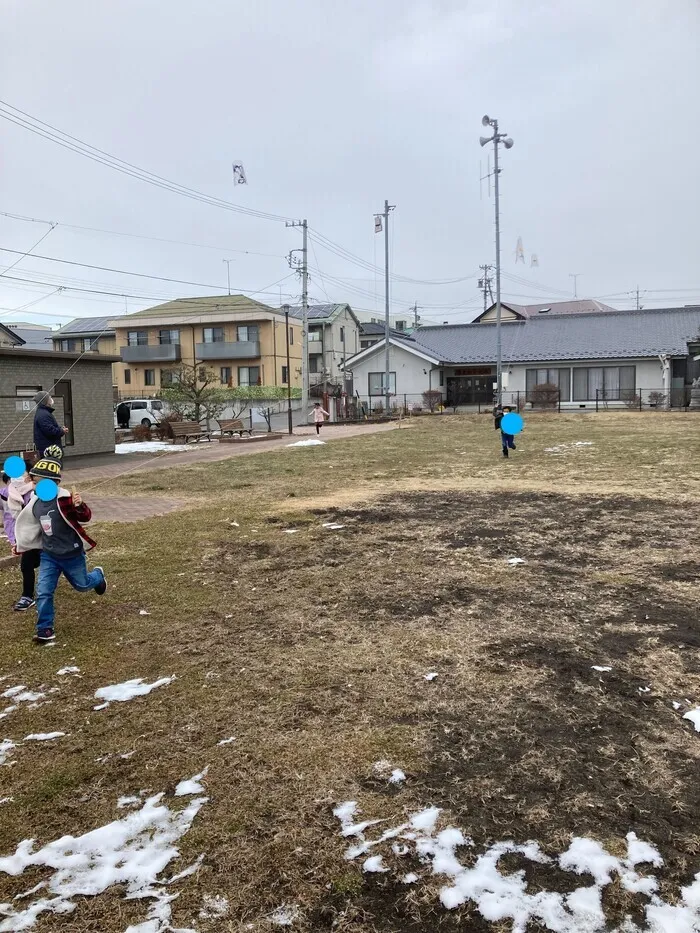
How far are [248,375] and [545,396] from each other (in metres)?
21.5

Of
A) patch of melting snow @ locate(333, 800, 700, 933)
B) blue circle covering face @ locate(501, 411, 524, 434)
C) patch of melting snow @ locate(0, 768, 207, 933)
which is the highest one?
blue circle covering face @ locate(501, 411, 524, 434)

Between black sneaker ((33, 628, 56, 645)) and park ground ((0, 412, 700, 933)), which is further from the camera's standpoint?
black sneaker ((33, 628, 56, 645))

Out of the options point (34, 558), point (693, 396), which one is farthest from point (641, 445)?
point (693, 396)

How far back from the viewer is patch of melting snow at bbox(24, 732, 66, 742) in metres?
3.36

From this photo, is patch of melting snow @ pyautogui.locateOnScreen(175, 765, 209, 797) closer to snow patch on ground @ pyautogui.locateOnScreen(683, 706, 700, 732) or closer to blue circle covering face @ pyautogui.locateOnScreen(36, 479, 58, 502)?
snow patch on ground @ pyautogui.locateOnScreen(683, 706, 700, 732)

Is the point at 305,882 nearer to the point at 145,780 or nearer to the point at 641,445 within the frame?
the point at 145,780

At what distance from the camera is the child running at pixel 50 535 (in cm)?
467

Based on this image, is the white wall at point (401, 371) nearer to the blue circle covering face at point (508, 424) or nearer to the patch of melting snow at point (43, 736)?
the blue circle covering face at point (508, 424)

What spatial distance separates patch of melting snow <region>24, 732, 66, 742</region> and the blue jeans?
54.5 inches

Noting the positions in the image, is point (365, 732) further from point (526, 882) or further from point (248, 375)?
point (248, 375)

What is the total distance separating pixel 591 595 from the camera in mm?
5164

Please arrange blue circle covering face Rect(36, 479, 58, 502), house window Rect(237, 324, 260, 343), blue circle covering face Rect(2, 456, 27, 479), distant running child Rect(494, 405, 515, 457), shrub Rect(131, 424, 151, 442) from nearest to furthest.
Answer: blue circle covering face Rect(36, 479, 58, 502) < blue circle covering face Rect(2, 456, 27, 479) < distant running child Rect(494, 405, 515, 457) < shrub Rect(131, 424, 151, 442) < house window Rect(237, 324, 260, 343)

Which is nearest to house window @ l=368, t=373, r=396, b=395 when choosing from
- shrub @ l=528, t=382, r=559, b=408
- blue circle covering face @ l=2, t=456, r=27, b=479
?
shrub @ l=528, t=382, r=559, b=408

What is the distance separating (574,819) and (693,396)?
33.8 metres
